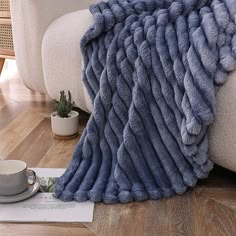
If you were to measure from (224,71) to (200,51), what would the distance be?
0.06 meters

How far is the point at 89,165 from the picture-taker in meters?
0.98

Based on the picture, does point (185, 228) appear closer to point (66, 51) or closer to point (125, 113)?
point (125, 113)

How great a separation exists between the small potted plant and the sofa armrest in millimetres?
266

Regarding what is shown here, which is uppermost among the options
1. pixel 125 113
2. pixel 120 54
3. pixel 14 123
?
pixel 120 54

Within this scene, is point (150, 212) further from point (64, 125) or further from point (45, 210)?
point (64, 125)

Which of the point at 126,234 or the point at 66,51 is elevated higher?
the point at 66,51

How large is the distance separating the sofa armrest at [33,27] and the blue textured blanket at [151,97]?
337 mm

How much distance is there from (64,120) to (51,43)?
0.82 ft

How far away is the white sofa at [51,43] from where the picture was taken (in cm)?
121

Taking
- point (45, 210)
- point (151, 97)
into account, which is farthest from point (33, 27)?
point (45, 210)

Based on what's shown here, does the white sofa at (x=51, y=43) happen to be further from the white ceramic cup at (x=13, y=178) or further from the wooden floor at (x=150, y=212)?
the white ceramic cup at (x=13, y=178)

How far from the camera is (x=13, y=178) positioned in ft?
2.69

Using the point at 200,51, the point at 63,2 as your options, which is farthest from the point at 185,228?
the point at 63,2

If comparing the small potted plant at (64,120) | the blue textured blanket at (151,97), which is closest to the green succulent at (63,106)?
the small potted plant at (64,120)
